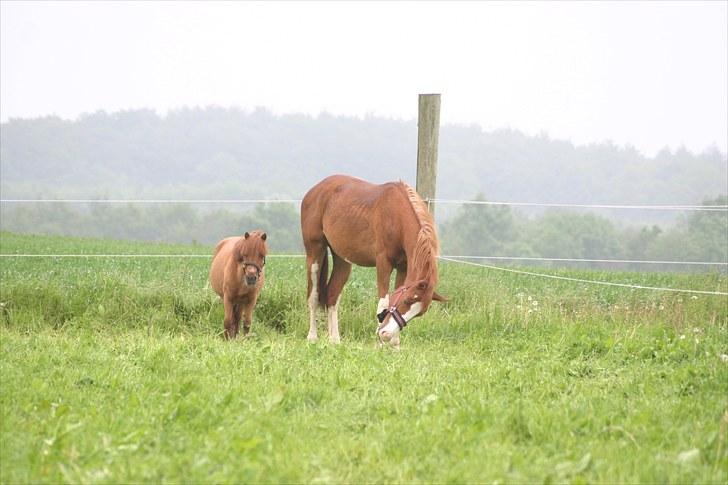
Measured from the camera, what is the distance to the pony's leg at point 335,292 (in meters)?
9.94

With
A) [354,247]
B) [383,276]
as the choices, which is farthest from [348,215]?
[383,276]

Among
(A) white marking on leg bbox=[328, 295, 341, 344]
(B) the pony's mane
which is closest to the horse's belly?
(A) white marking on leg bbox=[328, 295, 341, 344]

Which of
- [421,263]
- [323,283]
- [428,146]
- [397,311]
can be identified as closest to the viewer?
[397,311]

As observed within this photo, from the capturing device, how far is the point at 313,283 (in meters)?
10.2

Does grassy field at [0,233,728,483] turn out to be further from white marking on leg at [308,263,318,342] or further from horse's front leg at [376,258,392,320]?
horse's front leg at [376,258,392,320]

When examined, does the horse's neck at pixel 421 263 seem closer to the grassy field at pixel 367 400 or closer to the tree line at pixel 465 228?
the grassy field at pixel 367 400

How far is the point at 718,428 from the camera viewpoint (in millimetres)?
5156

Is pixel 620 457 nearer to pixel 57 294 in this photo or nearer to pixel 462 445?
pixel 462 445

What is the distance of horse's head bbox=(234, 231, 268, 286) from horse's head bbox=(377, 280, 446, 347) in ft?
4.60

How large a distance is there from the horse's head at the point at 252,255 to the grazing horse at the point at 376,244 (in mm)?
903

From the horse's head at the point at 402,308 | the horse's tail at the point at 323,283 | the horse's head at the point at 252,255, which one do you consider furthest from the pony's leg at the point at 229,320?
the horse's head at the point at 402,308

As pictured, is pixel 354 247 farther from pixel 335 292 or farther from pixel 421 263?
pixel 421 263

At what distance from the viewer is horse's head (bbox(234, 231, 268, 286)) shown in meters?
9.12

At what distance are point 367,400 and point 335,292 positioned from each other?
168 inches
